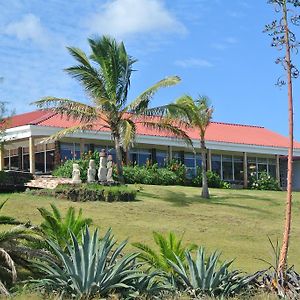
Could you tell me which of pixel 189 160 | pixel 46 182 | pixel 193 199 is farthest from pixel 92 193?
pixel 189 160

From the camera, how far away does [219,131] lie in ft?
163

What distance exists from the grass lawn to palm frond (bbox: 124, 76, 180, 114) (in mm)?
3888

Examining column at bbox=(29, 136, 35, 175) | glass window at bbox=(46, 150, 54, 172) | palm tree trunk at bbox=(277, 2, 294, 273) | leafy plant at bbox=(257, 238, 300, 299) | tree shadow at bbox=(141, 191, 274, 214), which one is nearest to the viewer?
leafy plant at bbox=(257, 238, 300, 299)

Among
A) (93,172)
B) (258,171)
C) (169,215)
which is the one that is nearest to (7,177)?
(93,172)

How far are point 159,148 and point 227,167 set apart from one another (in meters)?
6.01

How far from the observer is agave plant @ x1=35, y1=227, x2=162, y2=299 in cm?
962

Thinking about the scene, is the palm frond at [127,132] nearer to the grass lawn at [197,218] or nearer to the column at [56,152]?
the grass lawn at [197,218]

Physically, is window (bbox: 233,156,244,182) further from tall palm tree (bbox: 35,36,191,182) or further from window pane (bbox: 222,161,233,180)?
tall palm tree (bbox: 35,36,191,182)

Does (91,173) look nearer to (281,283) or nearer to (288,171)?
(288,171)

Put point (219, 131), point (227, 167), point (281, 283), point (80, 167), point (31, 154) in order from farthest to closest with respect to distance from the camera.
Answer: point (219, 131) < point (227, 167) < point (31, 154) < point (80, 167) < point (281, 283)

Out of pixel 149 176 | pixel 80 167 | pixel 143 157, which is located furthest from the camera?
pixel 143 157

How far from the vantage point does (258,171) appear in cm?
4903

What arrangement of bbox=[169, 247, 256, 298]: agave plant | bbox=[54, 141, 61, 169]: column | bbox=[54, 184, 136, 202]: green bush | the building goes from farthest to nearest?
bbox=[54, 141, 61, 169]: column → the building → bbox=[54, 184, 136, 202]: green bush → bbox=[169, 247, 256, 298]: agave plant

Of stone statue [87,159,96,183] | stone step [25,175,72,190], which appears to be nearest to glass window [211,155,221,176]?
stone step [25,175,72,190]
